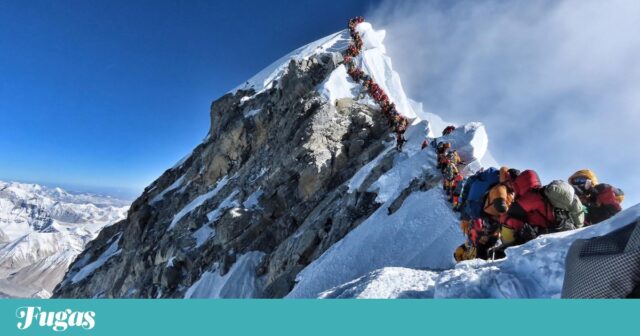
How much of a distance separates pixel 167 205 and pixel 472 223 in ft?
150

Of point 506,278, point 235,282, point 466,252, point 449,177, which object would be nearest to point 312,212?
point 235,282

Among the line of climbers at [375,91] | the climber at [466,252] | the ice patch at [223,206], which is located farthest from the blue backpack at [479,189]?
the ice patch at [223,206]

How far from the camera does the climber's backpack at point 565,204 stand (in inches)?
285

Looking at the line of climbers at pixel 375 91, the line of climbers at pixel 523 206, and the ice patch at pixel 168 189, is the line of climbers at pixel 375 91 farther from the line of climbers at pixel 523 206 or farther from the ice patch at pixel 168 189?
the ice patch at pixel 168 189

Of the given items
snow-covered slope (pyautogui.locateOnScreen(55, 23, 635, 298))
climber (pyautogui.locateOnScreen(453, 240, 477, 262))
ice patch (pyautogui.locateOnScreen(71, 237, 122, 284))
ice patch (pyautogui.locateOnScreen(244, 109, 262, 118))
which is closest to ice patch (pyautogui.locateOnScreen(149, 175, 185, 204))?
snow-covered slope (pyautogui.locateOnScreen(55, 23, 635, 298))

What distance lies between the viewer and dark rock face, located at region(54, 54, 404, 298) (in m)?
20.9

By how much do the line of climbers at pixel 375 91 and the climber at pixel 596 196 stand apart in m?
13.5

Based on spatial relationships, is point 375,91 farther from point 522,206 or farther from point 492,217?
point 522,206
